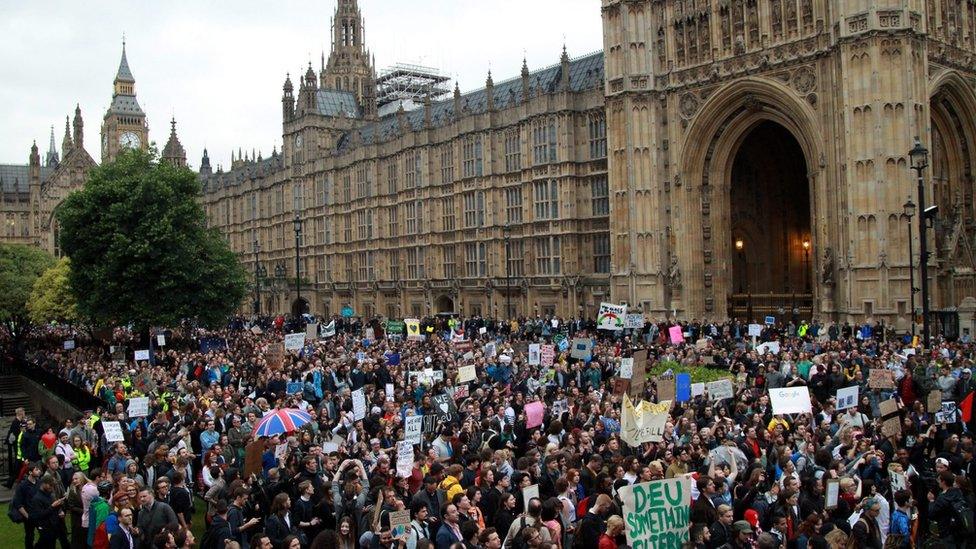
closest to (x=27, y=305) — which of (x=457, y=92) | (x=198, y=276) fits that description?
(x=198, y=276)

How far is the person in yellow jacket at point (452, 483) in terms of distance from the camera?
11.6 metres

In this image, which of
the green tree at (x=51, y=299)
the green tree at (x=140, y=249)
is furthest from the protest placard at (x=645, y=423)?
the green tree at (x=51, y=299)

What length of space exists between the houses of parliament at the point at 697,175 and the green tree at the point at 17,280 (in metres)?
23.0

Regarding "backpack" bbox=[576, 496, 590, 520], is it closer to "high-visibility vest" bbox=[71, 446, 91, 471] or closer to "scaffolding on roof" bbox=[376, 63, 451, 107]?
"high-visibility vest" bbox=[71, 446, 91, 471]

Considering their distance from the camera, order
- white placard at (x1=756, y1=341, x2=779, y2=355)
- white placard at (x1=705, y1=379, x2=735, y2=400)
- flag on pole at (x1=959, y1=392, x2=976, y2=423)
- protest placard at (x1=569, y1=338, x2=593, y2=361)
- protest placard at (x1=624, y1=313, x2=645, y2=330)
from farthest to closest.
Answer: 1. protest placard at (x1=624, y1=313, x2=645, y2=330)
2. protest placard at (x1=569, y1=338, x2=593, y2=361)
3. white placard at (x1=756, y1=341, x2=779, y2=355)
4. white placard at (x1=705, y1=379, x2=735, y2=400)
5. flag on pole at (x1=959, y1=392, x2=976, y2=423)

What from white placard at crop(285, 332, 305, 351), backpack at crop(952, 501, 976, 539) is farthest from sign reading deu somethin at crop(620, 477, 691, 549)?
white placard at crop(285, 332, 305, 351)

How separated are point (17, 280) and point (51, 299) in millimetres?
5115

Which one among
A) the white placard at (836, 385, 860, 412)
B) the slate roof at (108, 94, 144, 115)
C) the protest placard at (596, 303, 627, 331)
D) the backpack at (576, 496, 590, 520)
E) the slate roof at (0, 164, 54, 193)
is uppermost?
the slate roof at (108, 94, 144, 115)

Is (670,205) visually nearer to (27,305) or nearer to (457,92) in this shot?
(457,92)

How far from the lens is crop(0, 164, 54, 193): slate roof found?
376 feet

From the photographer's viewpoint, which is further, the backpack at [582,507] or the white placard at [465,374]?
the white placard at [465,374]

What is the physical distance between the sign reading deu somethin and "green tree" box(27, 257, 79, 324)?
4797 cm

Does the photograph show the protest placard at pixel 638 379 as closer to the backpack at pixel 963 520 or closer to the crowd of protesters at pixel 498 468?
the crowd of protesters at pixel 498 468

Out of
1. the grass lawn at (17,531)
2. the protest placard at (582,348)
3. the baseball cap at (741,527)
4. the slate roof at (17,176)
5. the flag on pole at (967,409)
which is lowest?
the grass lawn at (17,531)
